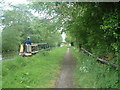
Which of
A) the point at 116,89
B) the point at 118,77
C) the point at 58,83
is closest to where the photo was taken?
the point at 116,89

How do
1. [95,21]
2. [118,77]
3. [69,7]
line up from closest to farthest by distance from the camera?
[118,77] < [95,21] < [69,7]

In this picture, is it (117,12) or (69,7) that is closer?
(117,12)

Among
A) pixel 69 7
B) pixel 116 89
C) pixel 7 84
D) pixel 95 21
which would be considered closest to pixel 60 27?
pixel 69 7

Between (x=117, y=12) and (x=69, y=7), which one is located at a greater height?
(x=69, y=7)

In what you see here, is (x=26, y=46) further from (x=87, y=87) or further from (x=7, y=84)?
(x=87, y=87)

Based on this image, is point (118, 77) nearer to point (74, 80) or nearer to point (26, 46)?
point (74, 80)

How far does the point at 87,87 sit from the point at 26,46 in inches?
417

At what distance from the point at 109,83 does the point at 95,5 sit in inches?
121

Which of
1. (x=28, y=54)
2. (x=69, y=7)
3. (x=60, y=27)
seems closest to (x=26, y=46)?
(x=28, y=54)

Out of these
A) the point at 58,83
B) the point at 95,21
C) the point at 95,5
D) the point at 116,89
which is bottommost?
the point at 58,83

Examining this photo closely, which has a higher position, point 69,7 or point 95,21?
point 69,7

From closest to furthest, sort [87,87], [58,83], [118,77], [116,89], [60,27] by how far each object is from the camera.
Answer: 1. [116,89]
2. [118,77]
3. [87,87]
4. [58,83]
5. [60,27]

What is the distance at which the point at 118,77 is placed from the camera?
432 cm

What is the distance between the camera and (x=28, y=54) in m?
14.1
